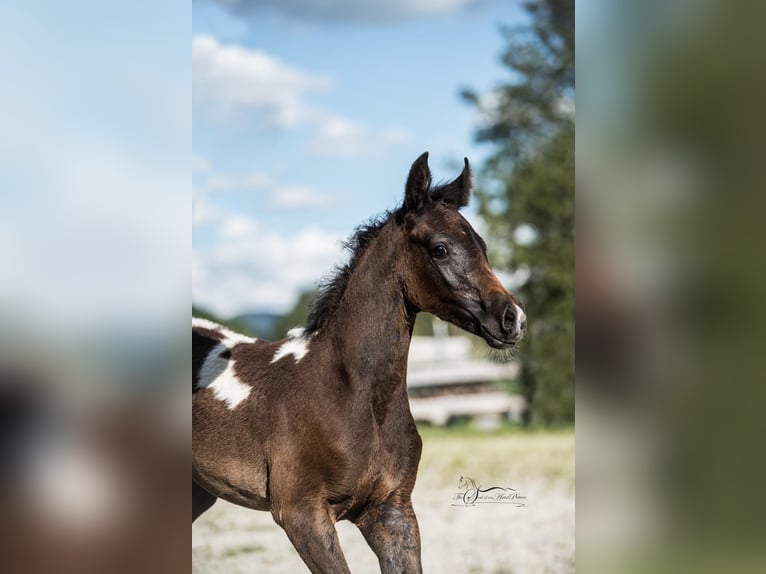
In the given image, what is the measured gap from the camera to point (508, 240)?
1206 cm

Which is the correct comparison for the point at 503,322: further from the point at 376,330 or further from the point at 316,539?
the point at 316,539

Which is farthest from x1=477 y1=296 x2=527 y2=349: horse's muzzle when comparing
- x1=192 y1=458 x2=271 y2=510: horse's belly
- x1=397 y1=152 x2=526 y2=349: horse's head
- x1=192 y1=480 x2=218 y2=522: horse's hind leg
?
x1=192 y1=480 x2=218 y2=522: horse's hind leg

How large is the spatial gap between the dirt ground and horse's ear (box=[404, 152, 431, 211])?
11.8 ft

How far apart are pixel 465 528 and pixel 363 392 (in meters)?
4.15

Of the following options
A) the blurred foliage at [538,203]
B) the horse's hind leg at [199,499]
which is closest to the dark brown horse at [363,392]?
the horse's hind leg at [199,499]

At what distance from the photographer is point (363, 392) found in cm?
322

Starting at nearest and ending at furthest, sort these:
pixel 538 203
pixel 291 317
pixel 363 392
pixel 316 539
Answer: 1. pixel 316 539
2. pixel 363 392
3. pixel 291 317
4. pixel 538 203

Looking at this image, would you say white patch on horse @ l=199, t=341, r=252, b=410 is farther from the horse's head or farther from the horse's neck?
the horse's head

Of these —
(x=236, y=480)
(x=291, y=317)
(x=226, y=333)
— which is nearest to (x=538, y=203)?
(x=291, y=317)

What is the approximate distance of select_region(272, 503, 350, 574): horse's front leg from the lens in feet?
10.2
